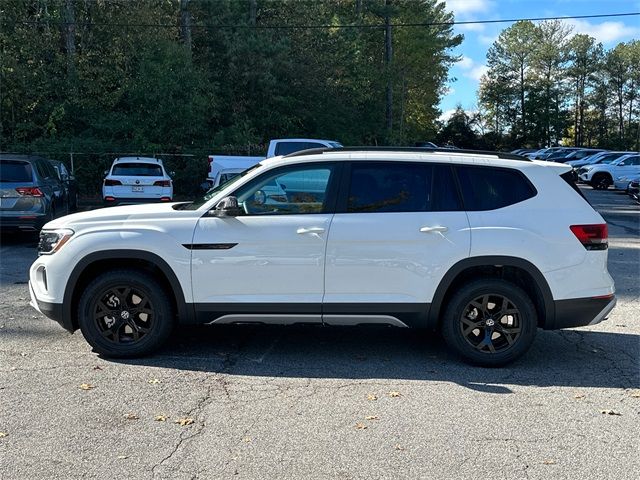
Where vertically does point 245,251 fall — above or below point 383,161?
below

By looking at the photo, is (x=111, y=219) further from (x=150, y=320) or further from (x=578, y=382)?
(x=578, y=382)

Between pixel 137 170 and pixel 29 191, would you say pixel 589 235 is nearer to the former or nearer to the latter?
pixel 29 191

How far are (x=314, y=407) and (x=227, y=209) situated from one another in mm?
1851

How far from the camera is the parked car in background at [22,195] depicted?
40.3 ft

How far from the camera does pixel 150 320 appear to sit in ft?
19.2

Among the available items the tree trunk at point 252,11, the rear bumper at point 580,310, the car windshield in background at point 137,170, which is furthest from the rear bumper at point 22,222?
the tree trunk at point 252,11

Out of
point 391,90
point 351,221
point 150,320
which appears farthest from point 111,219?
point 391,90

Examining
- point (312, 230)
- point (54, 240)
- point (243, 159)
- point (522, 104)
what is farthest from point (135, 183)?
point (522, 104)

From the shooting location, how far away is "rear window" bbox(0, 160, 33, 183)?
12406 millimetres

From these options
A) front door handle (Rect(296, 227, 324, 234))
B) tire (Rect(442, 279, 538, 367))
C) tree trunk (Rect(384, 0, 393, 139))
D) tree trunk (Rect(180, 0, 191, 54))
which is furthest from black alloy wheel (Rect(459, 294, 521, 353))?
tree trunk (Rect(384, 0, 393, 139))

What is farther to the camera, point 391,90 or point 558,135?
point 558,135

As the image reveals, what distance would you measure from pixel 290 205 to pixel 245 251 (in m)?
0.57

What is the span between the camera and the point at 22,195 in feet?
40.5

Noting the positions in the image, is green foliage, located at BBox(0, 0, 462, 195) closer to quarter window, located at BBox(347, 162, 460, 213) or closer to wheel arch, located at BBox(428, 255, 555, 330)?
quarter window, located at BBox(347, 162, 460, 213)
